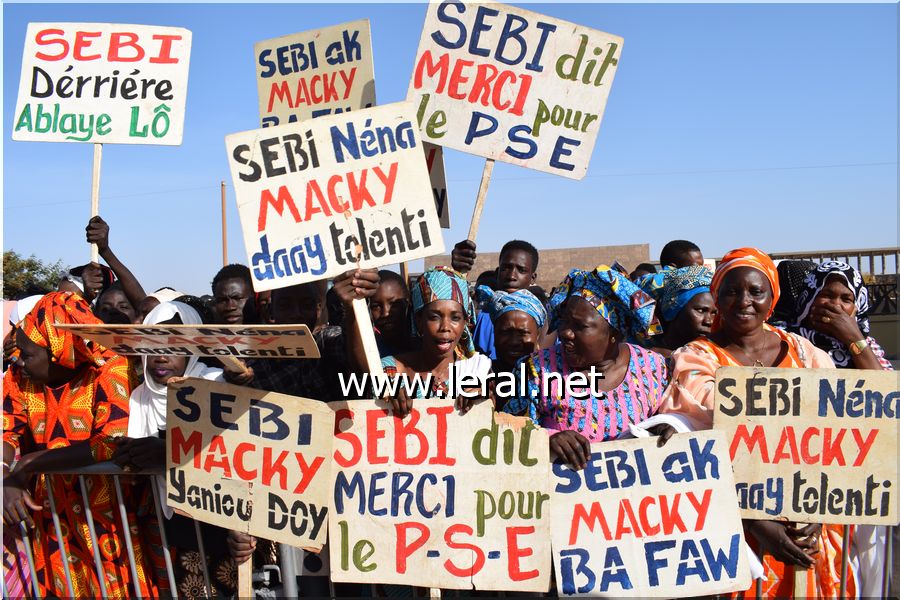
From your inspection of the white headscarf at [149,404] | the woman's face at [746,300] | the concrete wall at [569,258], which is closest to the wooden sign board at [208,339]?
the white headscarf at [149,404]

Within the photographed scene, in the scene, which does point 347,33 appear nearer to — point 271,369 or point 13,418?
point 271,369

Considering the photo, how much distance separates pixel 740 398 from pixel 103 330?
8.06ft

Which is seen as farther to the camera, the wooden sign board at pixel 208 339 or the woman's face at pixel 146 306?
the woman's face at pixel 146 306

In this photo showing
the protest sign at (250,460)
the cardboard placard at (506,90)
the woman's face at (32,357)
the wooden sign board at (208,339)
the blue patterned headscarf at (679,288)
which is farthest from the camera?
the blue patterned headscarf at (679,288)

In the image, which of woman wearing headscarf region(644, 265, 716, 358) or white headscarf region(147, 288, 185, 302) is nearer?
woman wearing headscarf region(644, 265, 716, 358)

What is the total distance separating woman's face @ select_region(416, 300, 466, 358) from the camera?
387 centimetres

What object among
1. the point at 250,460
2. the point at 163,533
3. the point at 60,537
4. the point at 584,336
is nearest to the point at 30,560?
the point at 60,537

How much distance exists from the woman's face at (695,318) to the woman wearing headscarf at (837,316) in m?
0.71

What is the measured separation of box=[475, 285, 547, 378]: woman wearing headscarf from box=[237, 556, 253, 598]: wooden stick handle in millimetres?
1597

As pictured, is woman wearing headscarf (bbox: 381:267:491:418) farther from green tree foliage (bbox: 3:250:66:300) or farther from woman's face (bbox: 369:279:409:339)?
green tree foliage (bbox: 3:250:66:300)

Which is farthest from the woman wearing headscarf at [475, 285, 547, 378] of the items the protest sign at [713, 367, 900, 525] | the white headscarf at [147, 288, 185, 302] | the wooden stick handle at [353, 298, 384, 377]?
the white headscarf at [147, 288, 185, 302]

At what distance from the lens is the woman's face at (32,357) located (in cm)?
362

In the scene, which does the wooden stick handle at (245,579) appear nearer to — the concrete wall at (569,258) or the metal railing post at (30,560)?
the metal railing post at (30,560)

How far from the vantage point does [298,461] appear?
3.09 meters
